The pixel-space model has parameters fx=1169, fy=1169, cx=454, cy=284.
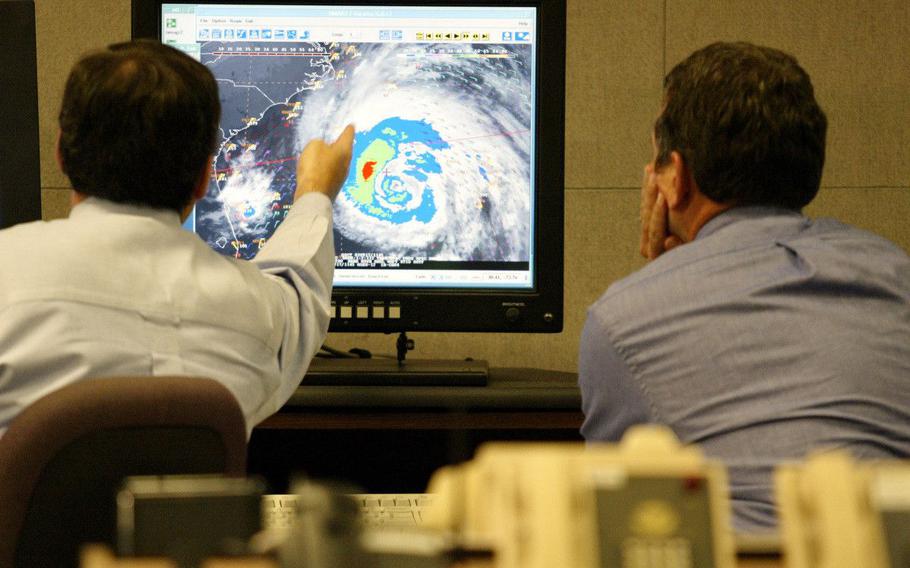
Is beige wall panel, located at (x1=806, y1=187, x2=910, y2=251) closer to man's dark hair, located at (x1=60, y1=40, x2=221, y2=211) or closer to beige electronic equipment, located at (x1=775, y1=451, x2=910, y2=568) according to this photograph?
man's dark hair, located at (x1=60, y1=40, x2=221, y2=211)

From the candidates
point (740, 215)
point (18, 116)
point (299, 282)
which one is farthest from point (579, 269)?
point (18, 116)

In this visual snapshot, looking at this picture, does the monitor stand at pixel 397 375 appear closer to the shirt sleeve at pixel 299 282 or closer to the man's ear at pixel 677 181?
the shirt sleeve at pixel 299 282

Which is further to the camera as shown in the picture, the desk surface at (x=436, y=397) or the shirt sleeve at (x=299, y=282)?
the desk surface at (x=436, y=397)

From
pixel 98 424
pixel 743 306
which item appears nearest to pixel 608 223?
pixel 743 306

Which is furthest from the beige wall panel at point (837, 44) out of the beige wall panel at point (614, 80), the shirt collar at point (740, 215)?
the shirt collar at point (740, 215)

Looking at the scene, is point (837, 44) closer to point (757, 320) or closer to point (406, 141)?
point (406, 141)

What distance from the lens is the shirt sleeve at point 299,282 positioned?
1670mm

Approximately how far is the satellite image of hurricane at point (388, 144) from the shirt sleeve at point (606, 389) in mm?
672

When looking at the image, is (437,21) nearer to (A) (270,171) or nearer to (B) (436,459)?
(A) (270,171)

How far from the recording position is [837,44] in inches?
101

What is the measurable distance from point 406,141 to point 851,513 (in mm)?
1549

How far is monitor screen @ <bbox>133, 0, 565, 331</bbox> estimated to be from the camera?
206 centimetres

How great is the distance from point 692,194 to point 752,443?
411mm

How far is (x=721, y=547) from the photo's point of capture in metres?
0.63
